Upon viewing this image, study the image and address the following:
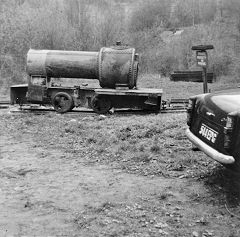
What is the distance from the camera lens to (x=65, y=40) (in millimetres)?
29031

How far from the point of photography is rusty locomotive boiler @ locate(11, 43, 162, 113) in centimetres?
1263

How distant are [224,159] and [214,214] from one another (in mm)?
681

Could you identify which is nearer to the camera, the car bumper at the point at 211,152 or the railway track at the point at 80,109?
the car bumper at the point at 211,152

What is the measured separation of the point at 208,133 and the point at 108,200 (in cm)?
158

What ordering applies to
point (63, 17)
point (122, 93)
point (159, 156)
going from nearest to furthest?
point (159, 156), point (122, 93), point (63, 17)

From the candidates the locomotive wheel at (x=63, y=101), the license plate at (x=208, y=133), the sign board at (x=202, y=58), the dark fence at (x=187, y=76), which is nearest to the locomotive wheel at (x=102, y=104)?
the locomotive wheel at (x=63, y=101)

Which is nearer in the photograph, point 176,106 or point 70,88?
point 70,88

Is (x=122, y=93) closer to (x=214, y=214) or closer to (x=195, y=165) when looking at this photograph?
(x=195, y=165)

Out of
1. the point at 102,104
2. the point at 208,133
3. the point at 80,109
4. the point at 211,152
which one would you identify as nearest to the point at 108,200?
the point at 211,152

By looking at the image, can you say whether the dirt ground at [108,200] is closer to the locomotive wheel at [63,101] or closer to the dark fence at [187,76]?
the locomotive wheel at [63,101]

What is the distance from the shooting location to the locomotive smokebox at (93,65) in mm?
12656

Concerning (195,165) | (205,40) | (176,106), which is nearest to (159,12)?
(205,40)

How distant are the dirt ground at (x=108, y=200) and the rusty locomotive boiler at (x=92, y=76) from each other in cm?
522

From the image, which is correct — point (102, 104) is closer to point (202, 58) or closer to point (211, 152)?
point (202, 58)
